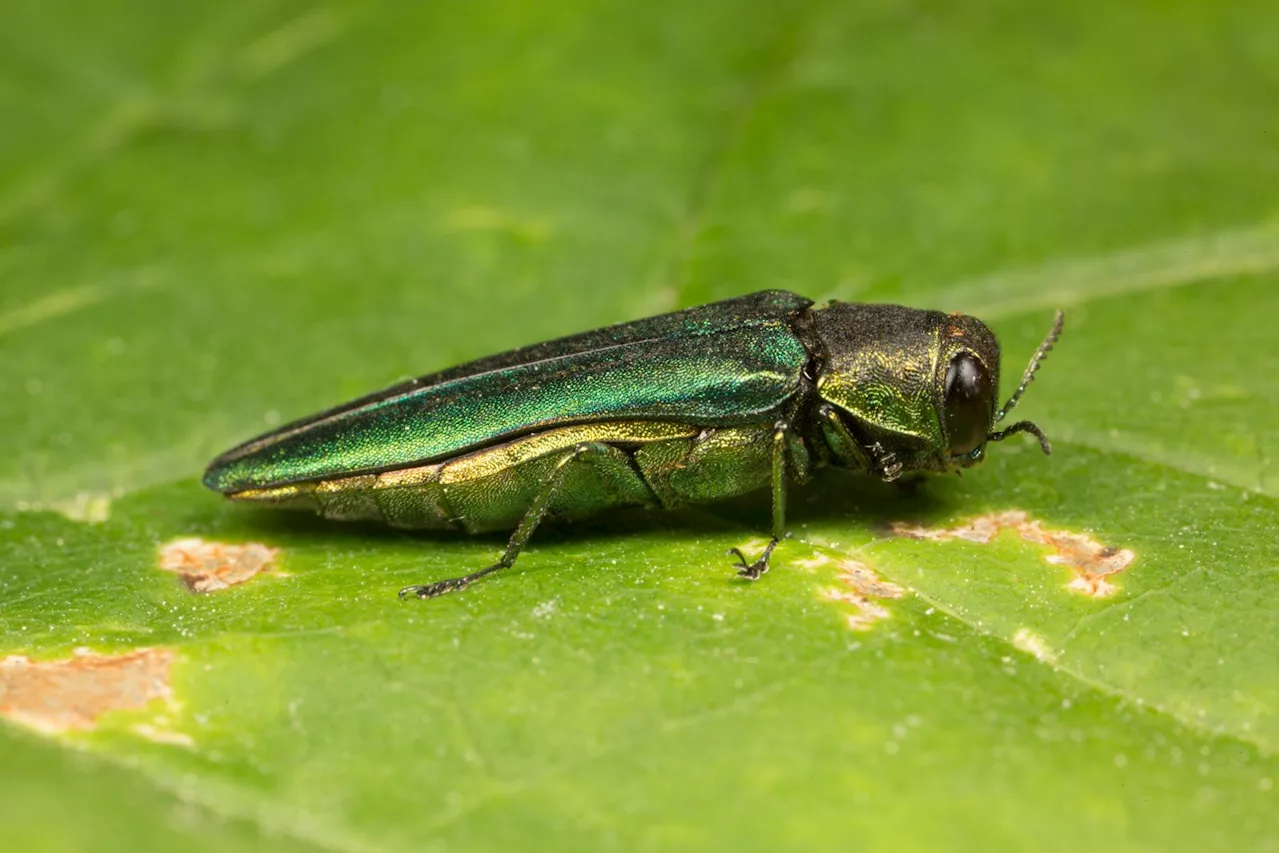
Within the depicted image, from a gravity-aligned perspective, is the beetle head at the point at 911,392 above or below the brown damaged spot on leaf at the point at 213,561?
below

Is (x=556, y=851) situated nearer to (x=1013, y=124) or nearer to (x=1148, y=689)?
(x=1148, y=689)

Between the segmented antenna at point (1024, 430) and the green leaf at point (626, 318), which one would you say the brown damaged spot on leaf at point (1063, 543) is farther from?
the segmented antenna at point (1024, 430)

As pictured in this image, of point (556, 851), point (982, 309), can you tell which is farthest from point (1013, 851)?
point (982, 309)

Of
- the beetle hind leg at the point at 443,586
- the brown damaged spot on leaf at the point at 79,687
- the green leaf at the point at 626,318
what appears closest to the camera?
the green leaf at the point at 626,318

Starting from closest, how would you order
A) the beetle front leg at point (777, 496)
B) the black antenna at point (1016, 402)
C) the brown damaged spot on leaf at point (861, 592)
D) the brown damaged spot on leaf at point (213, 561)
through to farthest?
1. the brown damaged spot on leaf at point (861, 592)
2. the beetle front leg at point (777, 496)
3. the brown damaged spot on leaf at point (213, 561)
4. the black antenna at point (1016, 402)

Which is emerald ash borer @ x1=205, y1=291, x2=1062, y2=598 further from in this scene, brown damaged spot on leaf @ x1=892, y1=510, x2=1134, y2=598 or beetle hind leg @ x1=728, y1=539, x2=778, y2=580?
beetle hind leg @ x1=728, y1=539, x2=778, y2=580

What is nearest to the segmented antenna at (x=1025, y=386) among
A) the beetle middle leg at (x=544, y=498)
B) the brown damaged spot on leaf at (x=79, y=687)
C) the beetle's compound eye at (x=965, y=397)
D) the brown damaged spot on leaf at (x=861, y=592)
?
the beetle's compound eye at (x=965, y=397)

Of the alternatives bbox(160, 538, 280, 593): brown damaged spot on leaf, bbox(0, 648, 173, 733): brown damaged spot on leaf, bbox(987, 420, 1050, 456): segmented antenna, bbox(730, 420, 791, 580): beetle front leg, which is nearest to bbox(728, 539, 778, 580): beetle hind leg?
bbox(730, 420, 791, 580): beetle front leg

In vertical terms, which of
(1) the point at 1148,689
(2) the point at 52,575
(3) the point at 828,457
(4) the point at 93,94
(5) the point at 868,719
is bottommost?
(1) the point at 1148,689
